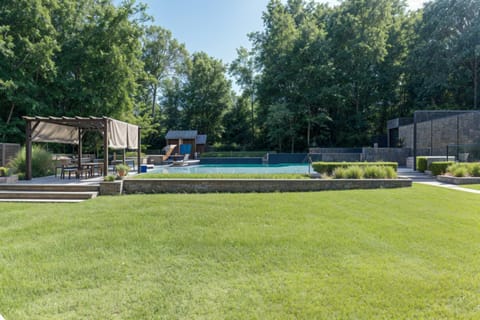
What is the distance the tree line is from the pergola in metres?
6.18

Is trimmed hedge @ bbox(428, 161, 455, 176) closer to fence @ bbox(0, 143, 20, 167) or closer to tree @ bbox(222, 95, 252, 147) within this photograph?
fence @ bbox(0, 143, 20, 167)

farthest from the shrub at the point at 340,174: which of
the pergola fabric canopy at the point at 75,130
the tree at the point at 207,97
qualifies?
the tree at the point at 207,97

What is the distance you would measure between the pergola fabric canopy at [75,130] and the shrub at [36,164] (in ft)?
2.57

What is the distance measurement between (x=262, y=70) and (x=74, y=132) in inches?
866

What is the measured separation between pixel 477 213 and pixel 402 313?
4513 mm

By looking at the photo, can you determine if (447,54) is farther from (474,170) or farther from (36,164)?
(36,164)

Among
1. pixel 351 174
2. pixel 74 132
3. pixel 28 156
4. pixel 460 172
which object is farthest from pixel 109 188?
pixel 460 172

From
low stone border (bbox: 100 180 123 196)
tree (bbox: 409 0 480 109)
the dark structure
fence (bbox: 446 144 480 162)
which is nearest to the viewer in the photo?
low stone border (bbox: 100 180 123 196)

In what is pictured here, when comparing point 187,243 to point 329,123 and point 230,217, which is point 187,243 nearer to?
point 230,217

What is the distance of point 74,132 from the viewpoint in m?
12.0

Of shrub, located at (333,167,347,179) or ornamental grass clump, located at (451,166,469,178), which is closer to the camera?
shrub, located at (333,167,347,179)

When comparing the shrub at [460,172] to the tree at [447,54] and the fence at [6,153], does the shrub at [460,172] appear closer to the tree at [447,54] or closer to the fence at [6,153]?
the fence at [6,153]

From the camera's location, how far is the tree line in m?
16.6

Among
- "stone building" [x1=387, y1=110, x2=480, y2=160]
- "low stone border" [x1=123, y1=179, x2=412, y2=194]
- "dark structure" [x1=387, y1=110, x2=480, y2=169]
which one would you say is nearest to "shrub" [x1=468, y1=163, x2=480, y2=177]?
"dark structure" [x1=387, y1=110, x2=480, y2=169]
